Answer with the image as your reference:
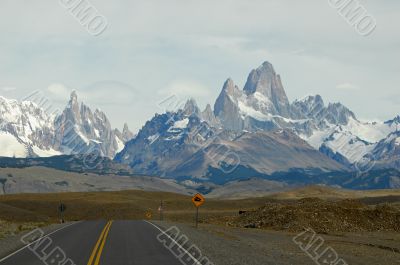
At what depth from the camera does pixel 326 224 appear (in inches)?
2670

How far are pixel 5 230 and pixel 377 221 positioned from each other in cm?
4000

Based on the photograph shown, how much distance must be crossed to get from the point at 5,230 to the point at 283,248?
2418 cm

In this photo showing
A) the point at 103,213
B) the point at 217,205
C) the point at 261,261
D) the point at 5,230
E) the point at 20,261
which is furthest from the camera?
the point at 217,205

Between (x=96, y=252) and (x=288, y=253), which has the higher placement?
(x=96, y=252)

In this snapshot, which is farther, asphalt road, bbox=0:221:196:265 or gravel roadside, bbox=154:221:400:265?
gravel roadside, bbox=154:221:400:265

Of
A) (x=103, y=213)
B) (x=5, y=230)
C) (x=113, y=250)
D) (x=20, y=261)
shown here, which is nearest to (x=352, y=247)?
(x=113, y=250)

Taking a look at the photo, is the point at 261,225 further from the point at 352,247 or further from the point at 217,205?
the point at 217,205

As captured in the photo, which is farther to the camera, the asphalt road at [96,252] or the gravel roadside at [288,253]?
the gravel roadside at [288,253]

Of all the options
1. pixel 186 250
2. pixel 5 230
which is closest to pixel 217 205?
pixel 5 230

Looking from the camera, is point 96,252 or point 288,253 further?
point 288,253

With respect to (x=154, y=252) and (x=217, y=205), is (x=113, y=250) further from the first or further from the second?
(x=217, y=205)

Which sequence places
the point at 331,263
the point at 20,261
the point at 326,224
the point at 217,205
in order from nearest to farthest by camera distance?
1. the point at 20,261
2. the point at 331,263
3. the point at 326,224
4. the point at 217,205

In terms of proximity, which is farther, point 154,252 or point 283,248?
point 283,248

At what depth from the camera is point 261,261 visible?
3086 centimetres
